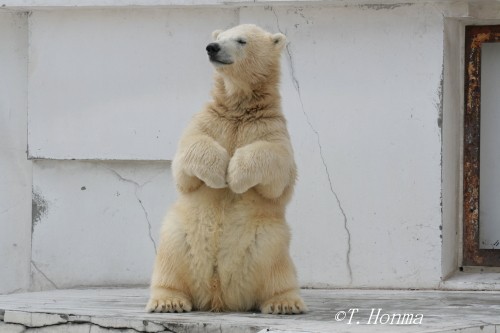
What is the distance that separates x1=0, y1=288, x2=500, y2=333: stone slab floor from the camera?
468 cm

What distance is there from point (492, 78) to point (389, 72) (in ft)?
2.63

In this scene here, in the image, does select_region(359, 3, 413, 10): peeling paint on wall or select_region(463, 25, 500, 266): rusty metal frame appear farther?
select_region(463, 25, 500, 266): rusty metal frame

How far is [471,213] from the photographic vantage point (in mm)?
6977

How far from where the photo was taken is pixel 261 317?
498 cm

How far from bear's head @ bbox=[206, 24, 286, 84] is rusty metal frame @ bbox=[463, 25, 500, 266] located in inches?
78.5

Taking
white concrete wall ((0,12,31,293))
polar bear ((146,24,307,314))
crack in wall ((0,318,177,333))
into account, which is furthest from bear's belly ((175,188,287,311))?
white concrete wall ((0,12,31,293))

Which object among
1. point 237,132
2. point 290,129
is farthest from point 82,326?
point 290,129

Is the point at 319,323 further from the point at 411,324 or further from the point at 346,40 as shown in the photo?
the point at 346,40

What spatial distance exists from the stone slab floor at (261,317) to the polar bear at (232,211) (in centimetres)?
13

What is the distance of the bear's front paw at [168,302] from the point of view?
5.10m

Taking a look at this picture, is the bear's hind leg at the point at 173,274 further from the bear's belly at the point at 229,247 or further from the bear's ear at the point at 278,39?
the bear's ear at the point at 278,39

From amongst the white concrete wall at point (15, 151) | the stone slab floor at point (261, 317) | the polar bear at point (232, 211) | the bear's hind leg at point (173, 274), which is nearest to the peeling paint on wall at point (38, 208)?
the white concrete wall at point (15, 151)

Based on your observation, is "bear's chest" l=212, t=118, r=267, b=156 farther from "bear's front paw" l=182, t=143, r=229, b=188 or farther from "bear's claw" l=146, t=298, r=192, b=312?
"bear's claw" l=146, t=298, r=192, b=312

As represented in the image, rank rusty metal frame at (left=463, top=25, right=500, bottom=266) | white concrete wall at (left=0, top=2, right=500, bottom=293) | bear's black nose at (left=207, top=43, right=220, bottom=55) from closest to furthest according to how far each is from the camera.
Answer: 1. bear's black nose at (left=207, top=43, right=220, bottom=55)
2. white concrete wall at (left=0, top=2, right=500, bottom=293)
3. rusty metal frame at (left=463, top=25, right=500, bottom=266)
